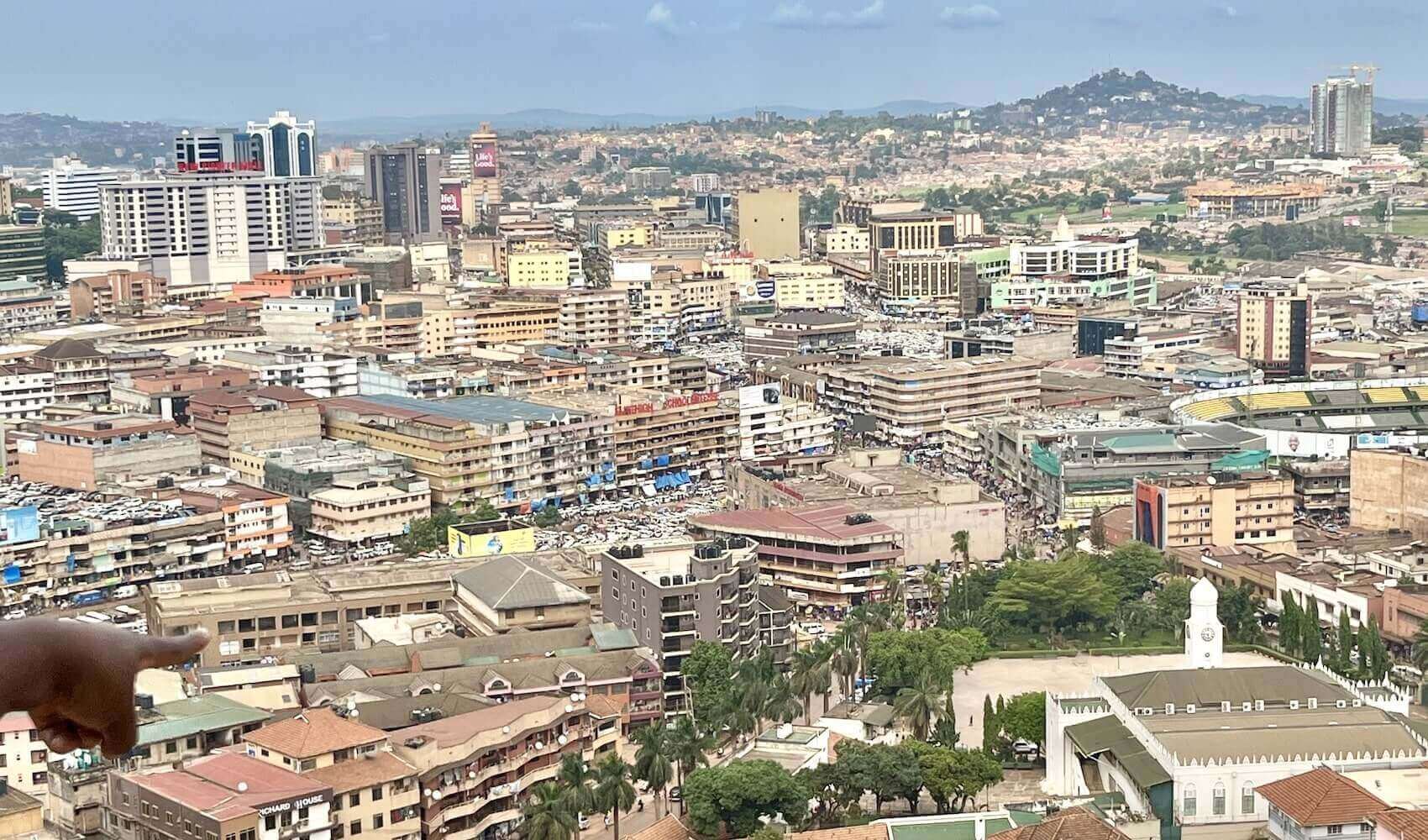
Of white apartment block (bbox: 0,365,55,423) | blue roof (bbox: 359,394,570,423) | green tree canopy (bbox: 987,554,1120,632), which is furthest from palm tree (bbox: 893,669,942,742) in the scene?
white apartment block (bbox: 0,365,55,423)

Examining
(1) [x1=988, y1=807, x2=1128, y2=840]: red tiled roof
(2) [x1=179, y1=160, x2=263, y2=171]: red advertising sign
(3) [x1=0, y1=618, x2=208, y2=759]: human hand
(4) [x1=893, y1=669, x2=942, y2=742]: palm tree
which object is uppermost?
(2) [x1=179, y1=160, x2=263, y2=171]: red advertising sign

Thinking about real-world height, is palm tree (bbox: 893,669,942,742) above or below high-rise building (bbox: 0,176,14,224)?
below

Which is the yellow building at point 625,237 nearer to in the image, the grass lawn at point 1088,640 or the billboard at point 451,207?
the billboard at point 451,207

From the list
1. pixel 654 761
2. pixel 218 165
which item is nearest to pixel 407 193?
pixel 218 165

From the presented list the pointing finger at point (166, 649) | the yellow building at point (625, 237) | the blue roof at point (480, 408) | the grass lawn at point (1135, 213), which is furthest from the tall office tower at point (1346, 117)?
the pointing finger at point (166, 649)

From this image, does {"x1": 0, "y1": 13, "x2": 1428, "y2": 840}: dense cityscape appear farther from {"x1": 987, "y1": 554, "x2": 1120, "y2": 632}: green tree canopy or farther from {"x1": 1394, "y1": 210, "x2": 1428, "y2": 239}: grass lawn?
{"x1": 1394, "y1": 210, "x2": 1428, "y2": 239}: grass lawn

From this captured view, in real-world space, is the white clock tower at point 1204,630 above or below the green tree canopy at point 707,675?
above
